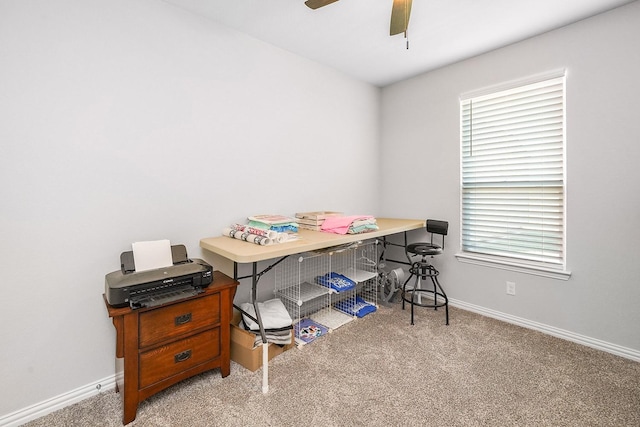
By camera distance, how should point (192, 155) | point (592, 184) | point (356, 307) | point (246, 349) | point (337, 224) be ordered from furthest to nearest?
point (356, 307)
point (337, 224)
point (592, 184)
point (192, 155)
point (246, 349)

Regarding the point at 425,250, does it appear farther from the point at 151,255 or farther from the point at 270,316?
the point at 151,255

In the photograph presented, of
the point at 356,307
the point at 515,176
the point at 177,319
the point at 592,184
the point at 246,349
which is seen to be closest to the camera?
the point at 177,319

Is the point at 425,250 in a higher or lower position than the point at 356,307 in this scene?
higher

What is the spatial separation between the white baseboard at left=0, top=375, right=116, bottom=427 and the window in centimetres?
296

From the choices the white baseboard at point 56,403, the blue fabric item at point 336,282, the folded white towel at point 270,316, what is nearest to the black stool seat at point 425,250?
the blue fabric item at point 336,282

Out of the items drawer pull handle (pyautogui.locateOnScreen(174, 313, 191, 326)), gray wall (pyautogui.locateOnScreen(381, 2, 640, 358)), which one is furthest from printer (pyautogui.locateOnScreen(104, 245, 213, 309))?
gray wall (pyautogui.locateOnScreen(381, 2, 640, 358))

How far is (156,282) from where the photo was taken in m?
1.50

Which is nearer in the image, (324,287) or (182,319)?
(182,319)

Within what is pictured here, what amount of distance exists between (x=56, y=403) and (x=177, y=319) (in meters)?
A: 0.77

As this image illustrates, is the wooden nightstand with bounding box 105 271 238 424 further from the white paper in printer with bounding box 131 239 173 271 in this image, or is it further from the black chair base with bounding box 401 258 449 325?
the black chair base with bounding box 401 258 449 325

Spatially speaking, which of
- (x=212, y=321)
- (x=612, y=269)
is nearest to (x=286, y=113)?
(x=212, y=321)

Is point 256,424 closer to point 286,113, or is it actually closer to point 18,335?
point 18,335

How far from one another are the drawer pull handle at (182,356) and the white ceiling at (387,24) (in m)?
2.16

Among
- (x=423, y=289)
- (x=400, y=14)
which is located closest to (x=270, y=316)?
(x=423, y=289)
